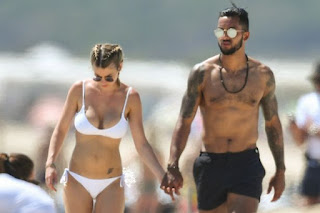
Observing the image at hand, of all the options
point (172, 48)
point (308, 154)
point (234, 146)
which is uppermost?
point (234, 146)

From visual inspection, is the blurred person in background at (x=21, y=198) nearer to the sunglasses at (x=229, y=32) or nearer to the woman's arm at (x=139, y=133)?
the woman's arm at (x=139, y=133)

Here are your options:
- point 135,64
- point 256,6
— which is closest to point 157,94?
point 135,64

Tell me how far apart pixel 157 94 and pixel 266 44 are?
10153mm

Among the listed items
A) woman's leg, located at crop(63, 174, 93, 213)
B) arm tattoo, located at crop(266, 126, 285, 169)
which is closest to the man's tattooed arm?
arm tattoo, located at crop(266, 126, 285, 169)

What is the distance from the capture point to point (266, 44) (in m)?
28.9

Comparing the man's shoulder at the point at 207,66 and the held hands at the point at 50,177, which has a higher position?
the man's shoulder at the point at 207,66

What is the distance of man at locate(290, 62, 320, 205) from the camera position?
8859 mm

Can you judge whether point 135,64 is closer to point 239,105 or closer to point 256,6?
point 256,6

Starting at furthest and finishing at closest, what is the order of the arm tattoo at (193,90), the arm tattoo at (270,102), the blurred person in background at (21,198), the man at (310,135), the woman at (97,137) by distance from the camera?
the man at (310,135)
the arm tattoo at (270,102)
the arm tattoo at (193,90)
the woman at (97,137)
the blurred person in background at (21,198)

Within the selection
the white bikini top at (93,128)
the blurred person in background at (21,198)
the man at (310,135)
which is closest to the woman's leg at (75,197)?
the white bikini top at (93,128)

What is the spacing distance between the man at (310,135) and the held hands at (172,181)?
2816 mm

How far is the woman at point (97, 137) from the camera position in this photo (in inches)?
246

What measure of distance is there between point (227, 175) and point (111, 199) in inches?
30.2

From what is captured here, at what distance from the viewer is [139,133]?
6.42 meters
